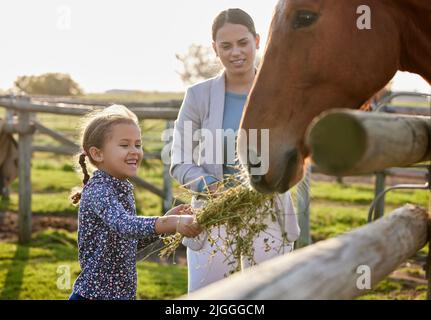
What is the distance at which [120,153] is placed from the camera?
2996 mm

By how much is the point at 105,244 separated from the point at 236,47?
1299 mm

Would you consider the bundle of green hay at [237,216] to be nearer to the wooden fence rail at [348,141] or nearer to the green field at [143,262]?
the green field at [143,262]

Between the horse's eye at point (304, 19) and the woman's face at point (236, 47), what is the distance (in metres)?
0.50

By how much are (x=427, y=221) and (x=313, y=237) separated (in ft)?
18.0

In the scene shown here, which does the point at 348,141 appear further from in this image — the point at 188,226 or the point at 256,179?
the point at 188,226

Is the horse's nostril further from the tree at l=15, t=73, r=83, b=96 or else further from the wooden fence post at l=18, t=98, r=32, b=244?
the tree at l=15, t=73, r=83, b=96

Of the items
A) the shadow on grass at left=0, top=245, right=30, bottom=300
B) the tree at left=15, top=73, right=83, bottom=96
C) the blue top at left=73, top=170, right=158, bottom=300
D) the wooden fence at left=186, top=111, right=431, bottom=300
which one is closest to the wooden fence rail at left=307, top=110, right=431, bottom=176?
the wooden fence at left=186, top=111, right=431, bottom=300

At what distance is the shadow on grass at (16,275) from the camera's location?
Answer: 5480 millimetres

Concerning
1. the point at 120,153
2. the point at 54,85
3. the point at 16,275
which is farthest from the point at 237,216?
the point at 54,85

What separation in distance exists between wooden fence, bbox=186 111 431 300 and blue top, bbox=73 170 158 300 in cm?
124

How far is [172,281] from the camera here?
595cm
